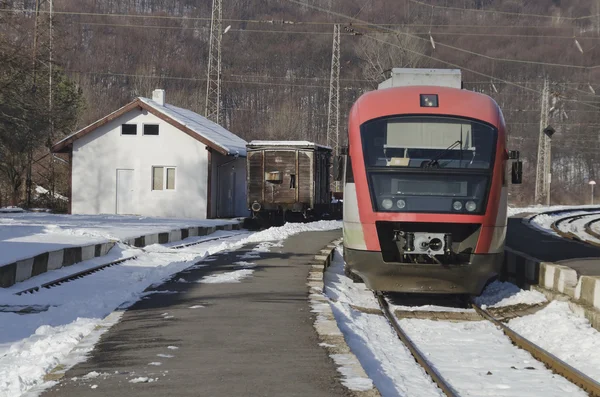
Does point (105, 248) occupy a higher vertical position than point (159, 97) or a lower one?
lower

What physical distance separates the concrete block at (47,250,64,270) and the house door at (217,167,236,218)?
2476 centimetres

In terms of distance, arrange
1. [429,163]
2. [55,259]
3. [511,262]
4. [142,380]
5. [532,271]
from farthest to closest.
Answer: [511,262]
[55,259]
[532,271]
[429,163]
[142,380]

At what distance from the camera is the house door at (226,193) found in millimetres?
43094

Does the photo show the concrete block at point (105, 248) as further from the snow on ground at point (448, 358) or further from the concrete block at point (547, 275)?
the concrete block at point (547, 275)

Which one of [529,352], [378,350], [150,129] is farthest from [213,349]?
[150,129]

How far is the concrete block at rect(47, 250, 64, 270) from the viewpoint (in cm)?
1728

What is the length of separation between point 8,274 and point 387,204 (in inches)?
237

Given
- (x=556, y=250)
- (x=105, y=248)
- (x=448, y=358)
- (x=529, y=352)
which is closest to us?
(x=448, y=358)

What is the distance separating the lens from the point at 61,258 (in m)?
18.0

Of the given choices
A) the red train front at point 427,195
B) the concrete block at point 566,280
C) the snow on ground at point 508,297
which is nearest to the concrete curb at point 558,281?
the concrete block at point 566,280

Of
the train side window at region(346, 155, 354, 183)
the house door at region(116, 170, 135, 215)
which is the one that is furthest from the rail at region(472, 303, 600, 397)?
the house door at region(116, 170, 135, 215)

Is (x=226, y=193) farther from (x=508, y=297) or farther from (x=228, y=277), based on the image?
(x=508, y=297)

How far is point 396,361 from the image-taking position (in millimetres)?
9539

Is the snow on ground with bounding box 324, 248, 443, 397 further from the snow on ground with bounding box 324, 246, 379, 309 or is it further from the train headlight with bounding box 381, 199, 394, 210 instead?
the train headlight with bounding box 381, 199, 394, 210
